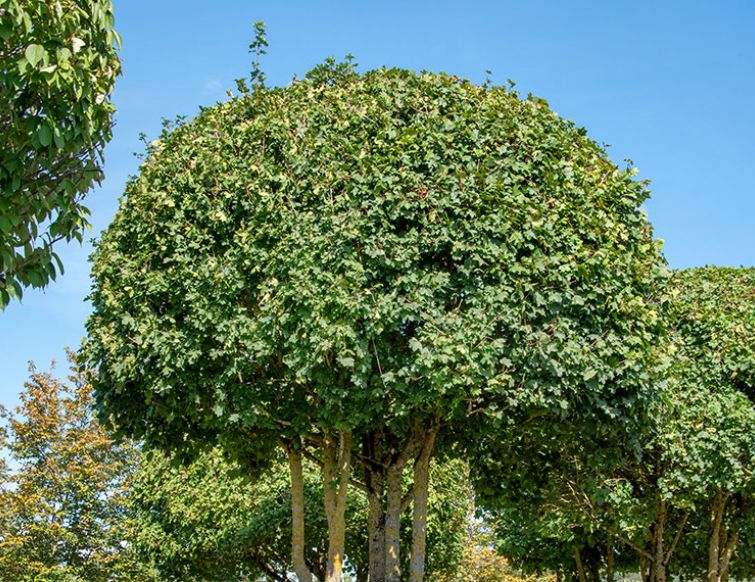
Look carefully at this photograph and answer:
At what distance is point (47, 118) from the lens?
646cm

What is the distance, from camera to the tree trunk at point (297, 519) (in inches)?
547

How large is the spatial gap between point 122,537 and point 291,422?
20752mm

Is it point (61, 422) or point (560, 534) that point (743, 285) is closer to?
point (560, 534)

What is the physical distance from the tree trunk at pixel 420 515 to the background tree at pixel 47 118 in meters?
8.42

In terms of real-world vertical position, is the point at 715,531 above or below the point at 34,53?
below

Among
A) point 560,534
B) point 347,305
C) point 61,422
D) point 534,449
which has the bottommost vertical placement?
point 560,534

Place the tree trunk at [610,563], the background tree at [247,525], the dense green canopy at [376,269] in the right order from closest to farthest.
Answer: the dense green canopy at [376,269] → the tree trunk at [610,563] → the background tree at [247,525]

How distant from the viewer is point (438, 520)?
954 inches

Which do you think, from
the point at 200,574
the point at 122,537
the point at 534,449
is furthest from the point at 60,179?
the point at 122,537

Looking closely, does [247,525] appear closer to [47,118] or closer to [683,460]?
[683,460]

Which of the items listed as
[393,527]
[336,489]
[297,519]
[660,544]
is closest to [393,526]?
[393,527]

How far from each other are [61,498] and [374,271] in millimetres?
24252

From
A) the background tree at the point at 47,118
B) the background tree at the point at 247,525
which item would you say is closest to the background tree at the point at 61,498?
the background tree at the point at 247,525

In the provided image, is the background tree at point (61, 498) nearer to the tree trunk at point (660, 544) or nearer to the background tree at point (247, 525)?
the background tree at point (247, 525)
